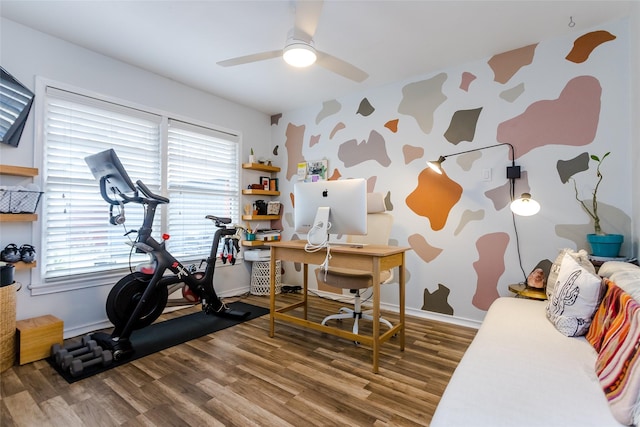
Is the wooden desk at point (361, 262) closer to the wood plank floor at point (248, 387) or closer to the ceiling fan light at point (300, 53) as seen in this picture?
the wood plank floor at point (248, 387)

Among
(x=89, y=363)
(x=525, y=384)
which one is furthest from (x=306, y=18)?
(x=89, y=363)

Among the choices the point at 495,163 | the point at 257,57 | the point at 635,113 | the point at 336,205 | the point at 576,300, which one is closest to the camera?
the point at 576,300

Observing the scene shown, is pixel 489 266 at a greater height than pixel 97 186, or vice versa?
pixel 97 186

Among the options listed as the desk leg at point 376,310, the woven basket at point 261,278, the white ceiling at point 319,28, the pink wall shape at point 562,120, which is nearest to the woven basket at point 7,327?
the white ceiling at point 319,28

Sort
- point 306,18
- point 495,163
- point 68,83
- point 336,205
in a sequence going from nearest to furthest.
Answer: point 306,18 < point 336,205 < point 68,83 < point 495,163

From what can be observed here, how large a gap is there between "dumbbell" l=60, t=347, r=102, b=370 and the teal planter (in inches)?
140

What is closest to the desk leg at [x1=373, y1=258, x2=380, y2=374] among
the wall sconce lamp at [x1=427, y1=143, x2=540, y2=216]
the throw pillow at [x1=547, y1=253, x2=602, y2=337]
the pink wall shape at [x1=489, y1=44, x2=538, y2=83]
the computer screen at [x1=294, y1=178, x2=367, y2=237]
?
the computer screen at [x1=294, y1=178, x2=367, y2=237]

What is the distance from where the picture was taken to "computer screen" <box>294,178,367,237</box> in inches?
89.7

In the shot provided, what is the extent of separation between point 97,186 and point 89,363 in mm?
1566

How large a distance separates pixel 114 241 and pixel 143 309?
88cm

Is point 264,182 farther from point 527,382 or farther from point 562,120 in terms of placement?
point 527,382

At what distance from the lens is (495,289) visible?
110 inches

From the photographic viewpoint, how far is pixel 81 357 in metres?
2.05

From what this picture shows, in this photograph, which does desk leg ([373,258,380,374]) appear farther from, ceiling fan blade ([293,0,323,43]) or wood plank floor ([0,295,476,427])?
ceiling fan blade ([293,0,323,43])
